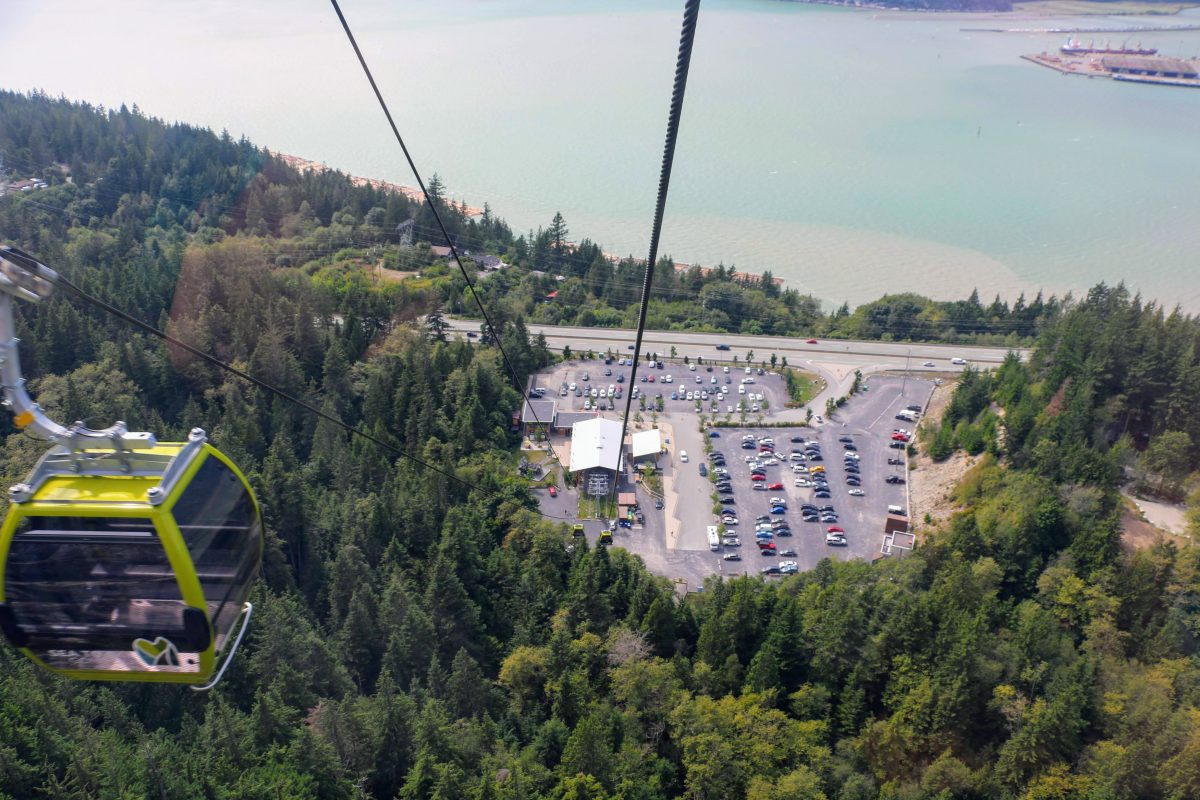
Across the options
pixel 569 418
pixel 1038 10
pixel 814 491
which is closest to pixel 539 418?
pixel 569 418

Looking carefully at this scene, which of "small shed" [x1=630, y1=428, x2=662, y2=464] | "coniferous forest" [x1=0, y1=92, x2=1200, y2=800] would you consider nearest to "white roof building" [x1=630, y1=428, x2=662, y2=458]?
"small shed" [x1=630, y1=428, x2=662, y2=464]

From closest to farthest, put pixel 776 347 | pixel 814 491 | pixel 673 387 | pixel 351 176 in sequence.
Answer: pixel 814 491
pixel 673 387
pixel 776 347
pixel 351 176

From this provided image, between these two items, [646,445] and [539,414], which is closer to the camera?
[646,445]

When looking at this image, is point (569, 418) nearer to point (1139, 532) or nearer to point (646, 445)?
point (646, 445)

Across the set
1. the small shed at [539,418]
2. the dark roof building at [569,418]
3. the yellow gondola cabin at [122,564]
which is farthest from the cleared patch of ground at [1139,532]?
the yellow gondola cabin at [122,564]

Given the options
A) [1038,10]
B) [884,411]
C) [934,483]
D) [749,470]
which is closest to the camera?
[934,483]

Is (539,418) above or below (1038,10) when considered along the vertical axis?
below

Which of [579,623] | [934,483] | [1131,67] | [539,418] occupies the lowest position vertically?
[579,623]

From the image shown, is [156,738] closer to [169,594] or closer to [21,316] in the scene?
[169,594]
